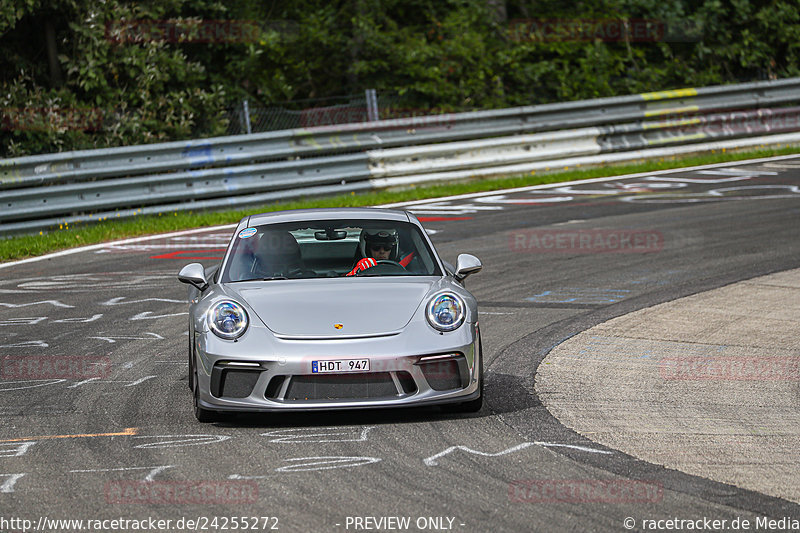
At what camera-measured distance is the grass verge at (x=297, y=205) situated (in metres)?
13.7

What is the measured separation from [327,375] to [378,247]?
159 centimetres

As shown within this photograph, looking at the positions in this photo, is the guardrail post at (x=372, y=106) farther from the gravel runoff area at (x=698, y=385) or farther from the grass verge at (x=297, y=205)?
the gravel runoff area at (x=698, y=385)

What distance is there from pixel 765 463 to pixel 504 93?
1854cm

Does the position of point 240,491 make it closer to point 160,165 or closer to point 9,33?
point 160,165

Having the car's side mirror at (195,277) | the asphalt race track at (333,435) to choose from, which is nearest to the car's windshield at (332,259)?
the car's side mirror at (195,277)

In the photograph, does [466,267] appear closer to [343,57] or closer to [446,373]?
[446,373]

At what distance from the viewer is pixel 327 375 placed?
5859mm

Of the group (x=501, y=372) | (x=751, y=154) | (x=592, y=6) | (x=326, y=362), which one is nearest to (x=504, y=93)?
(x=592, y=6)

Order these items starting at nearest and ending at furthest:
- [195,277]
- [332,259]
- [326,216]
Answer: [195,277] → [326,216] → [332,259]

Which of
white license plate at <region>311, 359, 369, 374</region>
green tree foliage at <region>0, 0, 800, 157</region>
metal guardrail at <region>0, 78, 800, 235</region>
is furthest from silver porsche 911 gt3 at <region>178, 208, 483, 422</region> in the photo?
green tree foliage at <region>0, 0, 800, 157</region>

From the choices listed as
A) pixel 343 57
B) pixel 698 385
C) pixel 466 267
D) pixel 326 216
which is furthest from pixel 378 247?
pixel 343 57

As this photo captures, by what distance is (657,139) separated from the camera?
19.4m

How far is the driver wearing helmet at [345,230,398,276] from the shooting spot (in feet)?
23.6

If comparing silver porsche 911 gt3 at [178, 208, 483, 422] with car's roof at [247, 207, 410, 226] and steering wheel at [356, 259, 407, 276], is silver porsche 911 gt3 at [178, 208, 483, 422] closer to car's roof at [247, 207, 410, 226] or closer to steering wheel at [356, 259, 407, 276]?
steering wheel at [356, 259, 407, 276]
